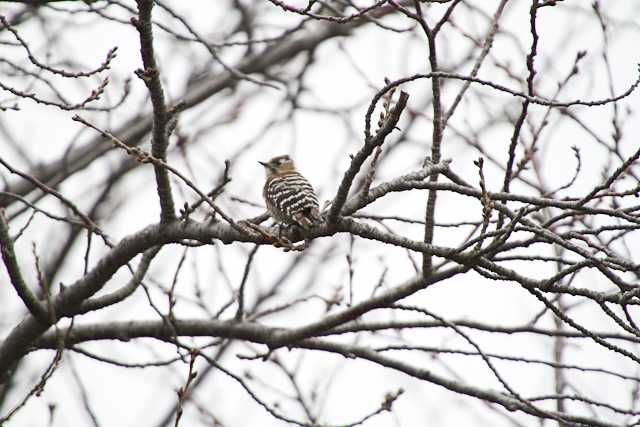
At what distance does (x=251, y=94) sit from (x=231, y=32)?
759 mm

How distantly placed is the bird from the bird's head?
5.03 ft

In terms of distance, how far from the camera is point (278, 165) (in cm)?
817

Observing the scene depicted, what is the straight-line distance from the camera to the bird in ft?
15.1

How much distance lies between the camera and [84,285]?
4.52 meters

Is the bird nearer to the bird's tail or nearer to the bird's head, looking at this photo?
the bird's tail

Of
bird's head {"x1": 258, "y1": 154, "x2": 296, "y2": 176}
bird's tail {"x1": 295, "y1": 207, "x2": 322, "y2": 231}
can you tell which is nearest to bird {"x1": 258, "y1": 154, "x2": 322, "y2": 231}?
bird's tail {"x1": 295, "y1": 207, "x2": 322, "y2": 231}

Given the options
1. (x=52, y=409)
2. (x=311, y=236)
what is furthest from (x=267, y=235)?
(x=52, y=409)

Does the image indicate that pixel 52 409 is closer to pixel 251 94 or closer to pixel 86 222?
pixel 86 222

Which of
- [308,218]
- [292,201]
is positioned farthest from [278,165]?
[308,218]

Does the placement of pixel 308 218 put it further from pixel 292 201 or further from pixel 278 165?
pixel 278 165

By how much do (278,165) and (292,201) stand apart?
313cm

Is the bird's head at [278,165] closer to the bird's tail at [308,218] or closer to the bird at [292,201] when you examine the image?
the bird at [292,201]

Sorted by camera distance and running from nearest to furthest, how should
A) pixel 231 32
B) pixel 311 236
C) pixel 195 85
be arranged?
pixel 311 236, pixel 195 85, pixel 231 32

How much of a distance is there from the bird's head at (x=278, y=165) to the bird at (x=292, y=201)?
5.03ft
